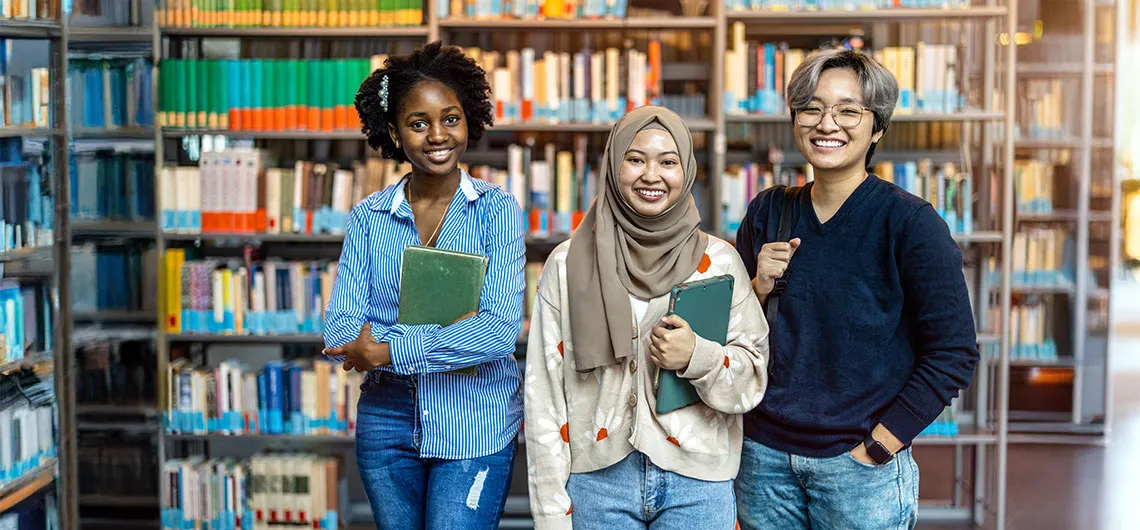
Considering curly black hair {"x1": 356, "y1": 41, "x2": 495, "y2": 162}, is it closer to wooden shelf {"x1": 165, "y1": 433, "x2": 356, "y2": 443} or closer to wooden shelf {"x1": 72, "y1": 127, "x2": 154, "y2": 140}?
wooden shelf {"x1": 72, "y1": 127, "x2": 154, "y2": 140}

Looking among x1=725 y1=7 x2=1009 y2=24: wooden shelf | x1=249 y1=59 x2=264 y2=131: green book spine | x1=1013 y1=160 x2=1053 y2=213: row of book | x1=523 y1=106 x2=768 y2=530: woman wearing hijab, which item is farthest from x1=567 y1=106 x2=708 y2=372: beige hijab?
x1=1013 y1=160 x2=1053 y2=213: row of book

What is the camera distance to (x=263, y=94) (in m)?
4.04

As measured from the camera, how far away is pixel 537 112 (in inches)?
160

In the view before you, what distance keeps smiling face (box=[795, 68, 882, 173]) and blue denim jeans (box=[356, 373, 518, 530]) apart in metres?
0.86

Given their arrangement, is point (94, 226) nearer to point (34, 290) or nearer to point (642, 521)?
point (34, 290)

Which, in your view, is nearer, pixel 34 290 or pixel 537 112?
pixel 34 290

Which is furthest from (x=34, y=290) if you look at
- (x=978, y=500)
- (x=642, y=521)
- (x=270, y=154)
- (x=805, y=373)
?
(x=978, y=500)

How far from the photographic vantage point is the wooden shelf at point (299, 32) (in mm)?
3982

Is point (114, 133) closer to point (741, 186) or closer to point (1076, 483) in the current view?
point (741, 186)

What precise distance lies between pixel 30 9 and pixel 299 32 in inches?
50.0

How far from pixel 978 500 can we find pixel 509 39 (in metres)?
2.89

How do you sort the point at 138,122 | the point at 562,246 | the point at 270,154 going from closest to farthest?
the point at 562,246
the point at 138,122
the point at 270,154

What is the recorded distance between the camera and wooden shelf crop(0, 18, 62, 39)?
270 centimetres

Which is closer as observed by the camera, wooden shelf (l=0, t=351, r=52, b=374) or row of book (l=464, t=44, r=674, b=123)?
wooden shelf (l=0, t=351, r=52, b=374)
